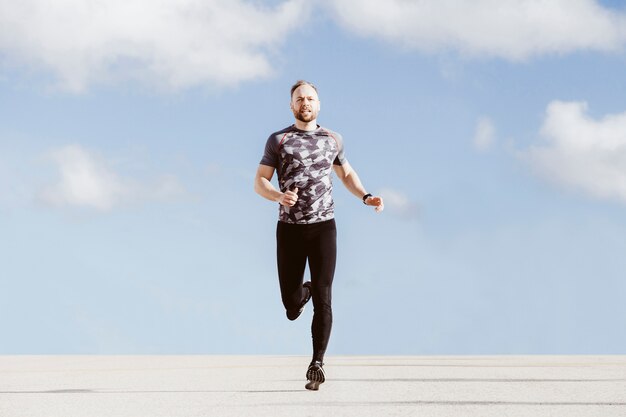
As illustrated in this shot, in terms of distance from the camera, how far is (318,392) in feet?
23.6

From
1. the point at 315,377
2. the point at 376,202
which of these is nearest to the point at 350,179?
the point at 376,202

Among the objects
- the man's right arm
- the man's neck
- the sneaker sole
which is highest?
the man's neck

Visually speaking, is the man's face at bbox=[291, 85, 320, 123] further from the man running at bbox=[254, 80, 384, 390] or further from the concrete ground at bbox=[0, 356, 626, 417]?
the concrete ground at bbox=[0, 356, 626, 417]

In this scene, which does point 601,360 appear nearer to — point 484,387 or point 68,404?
point 484,387

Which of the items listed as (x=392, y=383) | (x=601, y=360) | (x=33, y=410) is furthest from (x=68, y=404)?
(x=601, y=360)

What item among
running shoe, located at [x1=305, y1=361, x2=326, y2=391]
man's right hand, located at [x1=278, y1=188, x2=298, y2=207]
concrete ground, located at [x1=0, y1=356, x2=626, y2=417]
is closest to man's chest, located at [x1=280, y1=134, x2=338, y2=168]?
man's right hand, located at [x1=278, y1=188, x2=298, y2=207]

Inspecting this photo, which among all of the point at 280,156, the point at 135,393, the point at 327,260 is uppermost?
the point at 280,156

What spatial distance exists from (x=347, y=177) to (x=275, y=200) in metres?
0.88

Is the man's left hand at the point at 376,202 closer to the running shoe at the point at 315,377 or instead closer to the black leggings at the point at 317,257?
the black leggings at the point at 317,257

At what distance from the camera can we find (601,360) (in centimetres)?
1280

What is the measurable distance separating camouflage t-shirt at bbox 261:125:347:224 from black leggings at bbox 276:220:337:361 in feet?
0.31

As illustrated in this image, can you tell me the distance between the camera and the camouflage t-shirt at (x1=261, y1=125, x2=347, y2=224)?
744 centimetres

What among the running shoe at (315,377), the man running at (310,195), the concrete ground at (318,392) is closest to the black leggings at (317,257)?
the man running at (310,195)

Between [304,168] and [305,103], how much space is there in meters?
0.56
